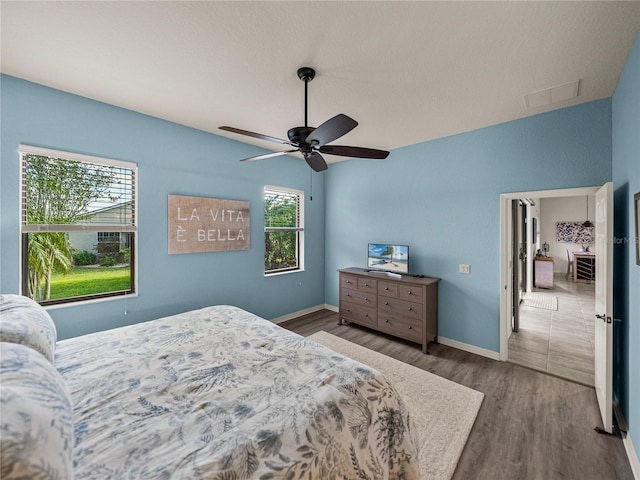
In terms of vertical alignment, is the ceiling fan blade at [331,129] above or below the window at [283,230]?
above

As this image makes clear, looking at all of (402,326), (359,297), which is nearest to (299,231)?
(359,297)

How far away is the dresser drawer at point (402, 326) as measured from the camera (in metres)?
3.35

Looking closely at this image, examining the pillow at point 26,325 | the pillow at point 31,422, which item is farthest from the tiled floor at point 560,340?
the pillow at point 26,325

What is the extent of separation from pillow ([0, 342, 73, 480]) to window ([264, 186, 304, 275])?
325 cm

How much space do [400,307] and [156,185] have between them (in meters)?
3.29

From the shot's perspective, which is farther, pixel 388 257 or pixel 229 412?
pixel 388 257

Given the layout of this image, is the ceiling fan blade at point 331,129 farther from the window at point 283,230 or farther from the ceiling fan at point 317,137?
the window at point 283,230

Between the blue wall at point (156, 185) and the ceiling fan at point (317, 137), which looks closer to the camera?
the ceiling fan at point (317, 137)

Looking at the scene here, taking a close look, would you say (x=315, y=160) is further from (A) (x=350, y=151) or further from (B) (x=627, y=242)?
(B) (x=627, y=242)

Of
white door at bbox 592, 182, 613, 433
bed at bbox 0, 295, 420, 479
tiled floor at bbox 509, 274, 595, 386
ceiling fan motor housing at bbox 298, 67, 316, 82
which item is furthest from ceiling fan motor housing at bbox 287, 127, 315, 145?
tiled floor at bbox 509, 274, 595, 386

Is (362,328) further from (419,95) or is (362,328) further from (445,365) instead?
(419,95)

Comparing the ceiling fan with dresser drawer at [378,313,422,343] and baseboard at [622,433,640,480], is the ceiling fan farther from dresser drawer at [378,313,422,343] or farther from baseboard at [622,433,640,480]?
baseboard at [622,433,640,480]

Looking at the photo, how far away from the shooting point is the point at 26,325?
1.35m

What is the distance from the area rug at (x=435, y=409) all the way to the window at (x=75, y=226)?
2857 millimetres
